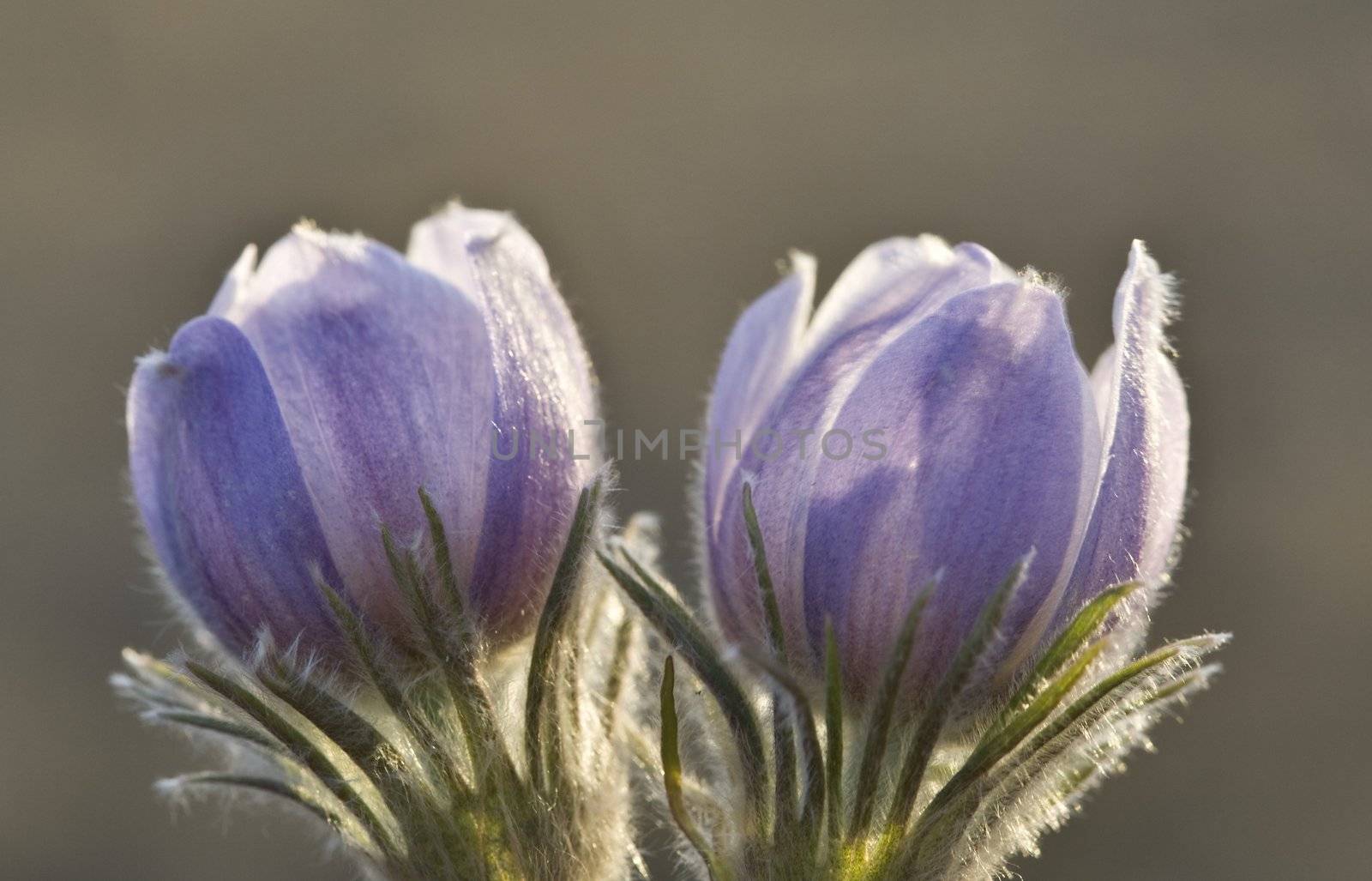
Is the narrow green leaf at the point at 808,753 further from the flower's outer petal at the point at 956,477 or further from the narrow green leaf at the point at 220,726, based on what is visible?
the narrow green leaf at the point at 220,726

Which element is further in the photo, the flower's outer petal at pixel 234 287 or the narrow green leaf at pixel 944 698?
the flower's outer petal at pixel 234 287

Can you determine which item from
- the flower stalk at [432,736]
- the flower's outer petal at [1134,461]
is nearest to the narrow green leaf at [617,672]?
the flower stalk at [432,736]

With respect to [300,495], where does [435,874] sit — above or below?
below

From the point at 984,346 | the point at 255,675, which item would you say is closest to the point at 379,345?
the point at 255,675

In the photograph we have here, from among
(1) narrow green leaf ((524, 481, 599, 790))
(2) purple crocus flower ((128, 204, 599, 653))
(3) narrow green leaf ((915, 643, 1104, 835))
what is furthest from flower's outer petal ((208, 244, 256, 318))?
(3) narrow green leaf ((915, 643, 1104, 835))

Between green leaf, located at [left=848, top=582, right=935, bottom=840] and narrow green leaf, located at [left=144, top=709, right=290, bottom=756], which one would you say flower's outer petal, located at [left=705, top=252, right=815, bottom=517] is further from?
narrow green leaf, located at [left=144, top=709, right=290, bottom=756]

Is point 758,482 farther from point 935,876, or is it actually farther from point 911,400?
point 935,876

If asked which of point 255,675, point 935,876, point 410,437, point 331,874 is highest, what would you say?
point 410,437

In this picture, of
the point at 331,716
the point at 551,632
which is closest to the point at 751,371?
the point at 551,632
